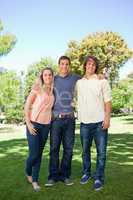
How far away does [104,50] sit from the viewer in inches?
1969

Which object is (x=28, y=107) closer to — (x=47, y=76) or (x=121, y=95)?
(x=47, y=76)

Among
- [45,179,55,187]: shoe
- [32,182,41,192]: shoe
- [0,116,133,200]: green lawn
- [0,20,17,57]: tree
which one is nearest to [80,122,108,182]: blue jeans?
[0,116,133,200]: green lawn

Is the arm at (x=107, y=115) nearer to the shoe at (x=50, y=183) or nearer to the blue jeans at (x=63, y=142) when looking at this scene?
the blue jeans at (x=63, y=142)

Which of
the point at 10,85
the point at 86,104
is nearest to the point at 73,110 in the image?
the point at 86,104

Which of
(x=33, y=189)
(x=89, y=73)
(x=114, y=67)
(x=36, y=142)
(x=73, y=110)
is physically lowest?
(x=33, y=189)

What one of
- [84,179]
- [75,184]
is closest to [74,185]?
[75,184]

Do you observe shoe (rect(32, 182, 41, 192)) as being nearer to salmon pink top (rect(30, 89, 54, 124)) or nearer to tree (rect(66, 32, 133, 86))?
salmon pink top (rect(30, 89, 54, 124))

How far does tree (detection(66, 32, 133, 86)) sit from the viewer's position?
4881cm

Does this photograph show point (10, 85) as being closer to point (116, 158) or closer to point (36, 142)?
point (116, 158)

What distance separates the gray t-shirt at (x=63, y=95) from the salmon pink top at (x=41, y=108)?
0.15 metres

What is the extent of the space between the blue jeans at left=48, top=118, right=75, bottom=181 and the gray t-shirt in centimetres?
19

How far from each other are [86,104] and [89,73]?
54 centimetres

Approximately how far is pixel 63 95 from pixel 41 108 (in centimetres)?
45

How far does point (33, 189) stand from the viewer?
675 centimetres
